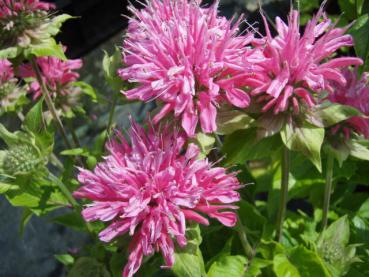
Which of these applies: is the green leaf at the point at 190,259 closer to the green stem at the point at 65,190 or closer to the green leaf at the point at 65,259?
the green stem at the point at 65,190

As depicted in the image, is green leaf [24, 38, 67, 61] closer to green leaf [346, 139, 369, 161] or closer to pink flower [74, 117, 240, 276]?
pink flower [74, 117, 240, 276]

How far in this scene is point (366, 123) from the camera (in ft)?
3.14

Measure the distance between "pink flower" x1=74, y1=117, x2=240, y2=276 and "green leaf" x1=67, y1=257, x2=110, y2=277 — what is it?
21 centimetres

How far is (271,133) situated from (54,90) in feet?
2.55

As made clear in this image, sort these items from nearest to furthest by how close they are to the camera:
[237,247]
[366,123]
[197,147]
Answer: [197,147], [366,123], [237,247]

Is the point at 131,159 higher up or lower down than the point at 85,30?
higher up

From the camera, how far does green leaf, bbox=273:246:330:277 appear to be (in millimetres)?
971

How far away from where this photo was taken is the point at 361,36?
1.02 metres

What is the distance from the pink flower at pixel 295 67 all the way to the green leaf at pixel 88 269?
0.46 metres

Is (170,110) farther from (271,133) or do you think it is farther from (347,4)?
(347,4)

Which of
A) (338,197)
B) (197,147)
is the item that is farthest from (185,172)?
(338,197)

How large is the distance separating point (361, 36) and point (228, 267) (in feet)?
1.73

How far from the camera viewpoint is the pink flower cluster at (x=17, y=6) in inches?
46.4

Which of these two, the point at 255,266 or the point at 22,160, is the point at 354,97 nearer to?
the point at 255,266
